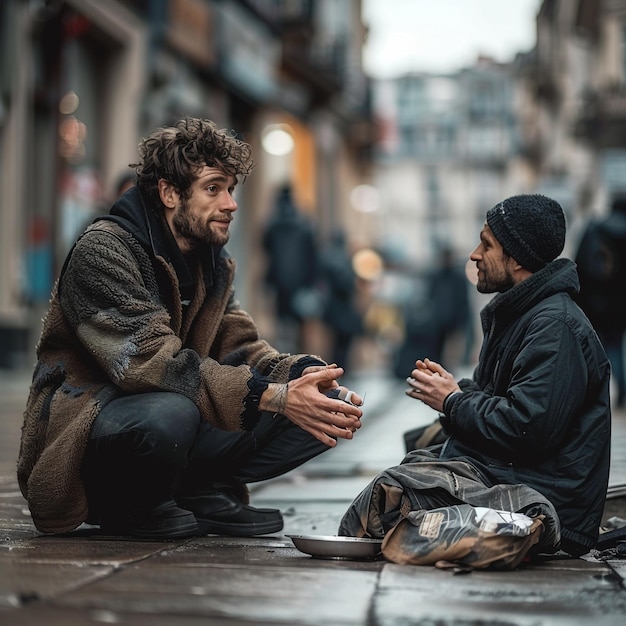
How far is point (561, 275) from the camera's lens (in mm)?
4305

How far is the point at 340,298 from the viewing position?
1628cm

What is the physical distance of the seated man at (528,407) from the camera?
407cm

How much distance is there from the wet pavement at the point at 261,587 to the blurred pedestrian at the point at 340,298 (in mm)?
11041

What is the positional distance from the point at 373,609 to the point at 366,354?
32.5m

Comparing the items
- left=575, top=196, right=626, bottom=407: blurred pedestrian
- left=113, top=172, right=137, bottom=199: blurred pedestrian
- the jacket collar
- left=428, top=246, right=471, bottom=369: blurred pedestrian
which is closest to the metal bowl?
the jacket collar

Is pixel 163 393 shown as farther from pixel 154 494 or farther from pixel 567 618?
pixel 567 618

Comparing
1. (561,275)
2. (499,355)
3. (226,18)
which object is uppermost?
(226,18)

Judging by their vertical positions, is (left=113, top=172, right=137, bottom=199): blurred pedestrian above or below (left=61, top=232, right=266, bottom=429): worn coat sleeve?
above

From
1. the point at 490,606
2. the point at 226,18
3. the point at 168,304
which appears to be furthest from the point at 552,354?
the point at 226,18

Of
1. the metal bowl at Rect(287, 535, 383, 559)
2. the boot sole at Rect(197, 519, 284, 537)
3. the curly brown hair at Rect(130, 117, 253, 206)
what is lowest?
the boot sole at Rect(197, 519, 284, 537)

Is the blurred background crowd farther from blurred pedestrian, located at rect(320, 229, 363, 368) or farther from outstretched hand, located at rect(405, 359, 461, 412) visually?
outstretched hand, located at rect(405, 359, 461, 412)

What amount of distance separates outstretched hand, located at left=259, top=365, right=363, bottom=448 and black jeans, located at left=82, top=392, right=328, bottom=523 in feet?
0.98

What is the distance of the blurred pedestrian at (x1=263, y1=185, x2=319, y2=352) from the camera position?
15.0 metres

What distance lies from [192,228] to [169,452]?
859mm
